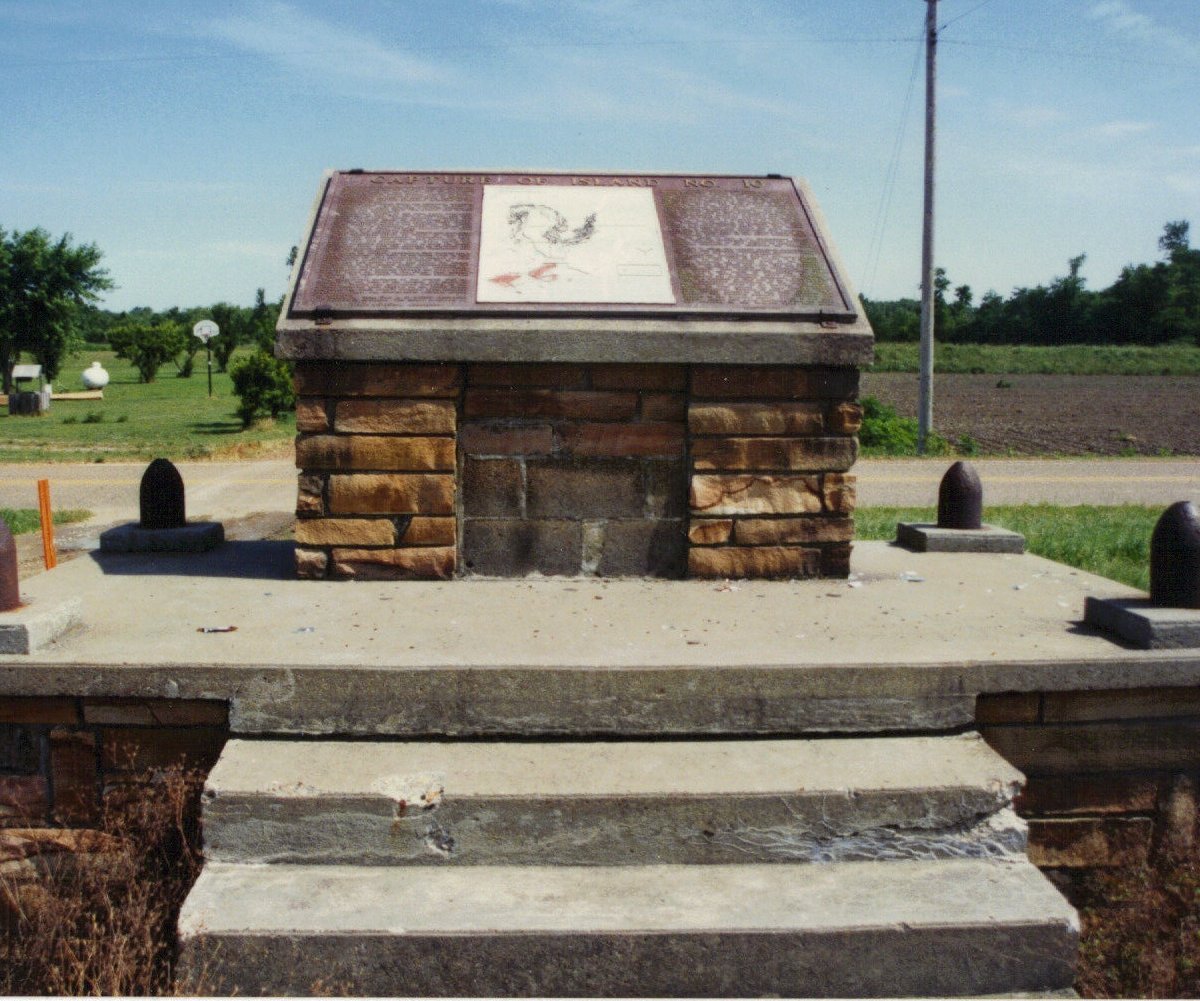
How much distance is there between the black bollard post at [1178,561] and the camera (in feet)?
13.0

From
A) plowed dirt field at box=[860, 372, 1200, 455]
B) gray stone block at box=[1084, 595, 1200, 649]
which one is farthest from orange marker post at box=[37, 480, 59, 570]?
plowed dirt field at box=[860, 372, 1200, 455]

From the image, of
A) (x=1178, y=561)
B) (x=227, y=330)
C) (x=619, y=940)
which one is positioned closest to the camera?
(x=619, y=940)

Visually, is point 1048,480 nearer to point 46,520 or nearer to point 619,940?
point 46,520

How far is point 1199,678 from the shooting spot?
370cm

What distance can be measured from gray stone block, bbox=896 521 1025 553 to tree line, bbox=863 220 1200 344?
2489 inches

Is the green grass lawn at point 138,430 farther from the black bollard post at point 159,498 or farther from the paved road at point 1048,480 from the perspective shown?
the black bollard post at point 159,498

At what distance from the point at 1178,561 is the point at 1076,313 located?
266 ft

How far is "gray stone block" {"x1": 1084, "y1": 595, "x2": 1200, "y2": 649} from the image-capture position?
3.78 meters

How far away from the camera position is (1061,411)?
30.8 meters

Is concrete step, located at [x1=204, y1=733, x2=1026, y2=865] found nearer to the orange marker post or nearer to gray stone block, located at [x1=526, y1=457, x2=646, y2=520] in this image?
gray stone block, located at [x1=526, y1=457, x2=646, y2=520]

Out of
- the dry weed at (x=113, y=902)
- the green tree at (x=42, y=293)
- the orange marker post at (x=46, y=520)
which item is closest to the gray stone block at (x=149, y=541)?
the orange marker post at (x=46, y=520)

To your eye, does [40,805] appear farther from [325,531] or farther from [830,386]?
[830,386]

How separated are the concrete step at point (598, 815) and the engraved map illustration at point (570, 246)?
2364 millimetres

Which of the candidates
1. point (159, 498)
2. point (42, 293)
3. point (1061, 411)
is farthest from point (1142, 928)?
point (42, 293)
